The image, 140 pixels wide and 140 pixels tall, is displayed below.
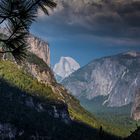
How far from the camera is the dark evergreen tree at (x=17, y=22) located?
776 inches

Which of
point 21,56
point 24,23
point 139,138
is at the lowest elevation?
point 139,138

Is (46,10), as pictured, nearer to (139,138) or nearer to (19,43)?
(19,43)

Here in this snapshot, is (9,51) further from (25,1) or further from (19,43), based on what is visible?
(25,1)

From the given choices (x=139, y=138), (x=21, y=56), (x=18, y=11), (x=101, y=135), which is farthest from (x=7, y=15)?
(x=139, y=138)

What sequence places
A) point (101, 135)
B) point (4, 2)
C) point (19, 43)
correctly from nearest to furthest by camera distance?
point (4, 2) → point (19, 43) → point (101, 135)

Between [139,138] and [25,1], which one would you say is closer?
[25,1]

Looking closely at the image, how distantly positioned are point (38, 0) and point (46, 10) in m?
0.55

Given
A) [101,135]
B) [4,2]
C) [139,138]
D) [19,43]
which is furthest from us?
[139,138]

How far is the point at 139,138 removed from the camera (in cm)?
5591

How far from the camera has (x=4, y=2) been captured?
1959cm

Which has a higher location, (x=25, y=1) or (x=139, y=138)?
(x=25, y=1)

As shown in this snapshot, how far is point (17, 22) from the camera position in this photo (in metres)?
20.6

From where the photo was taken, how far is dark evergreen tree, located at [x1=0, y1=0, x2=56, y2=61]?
19719 millimetres

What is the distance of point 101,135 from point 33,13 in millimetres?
18477
